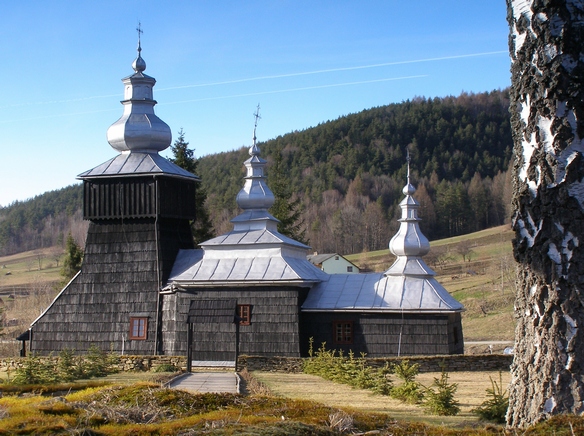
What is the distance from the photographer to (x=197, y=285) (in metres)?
26.9

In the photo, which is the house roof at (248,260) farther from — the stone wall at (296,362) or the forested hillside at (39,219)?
the forested hillside at (39,219)

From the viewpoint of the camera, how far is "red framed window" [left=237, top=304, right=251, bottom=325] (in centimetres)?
2641

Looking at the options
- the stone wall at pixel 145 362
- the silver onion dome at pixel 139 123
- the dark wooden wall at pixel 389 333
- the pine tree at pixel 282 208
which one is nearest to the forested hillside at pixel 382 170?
the pine tree at pixel 282 208

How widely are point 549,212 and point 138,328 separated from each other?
20.5 m

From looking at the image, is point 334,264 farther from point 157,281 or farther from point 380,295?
point 380,295

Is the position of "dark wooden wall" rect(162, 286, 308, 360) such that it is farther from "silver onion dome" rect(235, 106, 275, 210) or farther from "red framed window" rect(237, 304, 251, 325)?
"silver onion dome" rect(235, 106, 275, 210)

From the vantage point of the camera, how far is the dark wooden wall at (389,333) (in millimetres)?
25453

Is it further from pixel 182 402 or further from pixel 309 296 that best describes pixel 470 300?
pixel 182 402

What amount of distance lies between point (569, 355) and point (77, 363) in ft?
56.1

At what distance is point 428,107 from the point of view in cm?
13162

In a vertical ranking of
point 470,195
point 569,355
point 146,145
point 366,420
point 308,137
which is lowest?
point 366,420

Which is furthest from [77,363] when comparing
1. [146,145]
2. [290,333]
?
[146,145]

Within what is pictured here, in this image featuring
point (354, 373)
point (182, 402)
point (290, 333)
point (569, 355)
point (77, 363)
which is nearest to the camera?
point (569, 355)

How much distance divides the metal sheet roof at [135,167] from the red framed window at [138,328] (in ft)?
16.2
